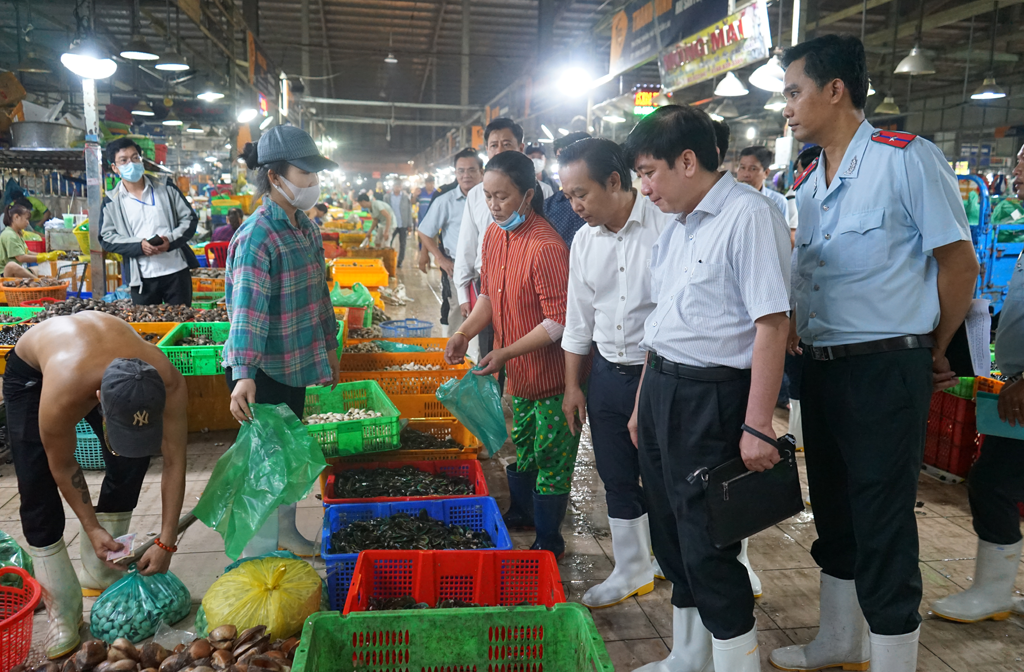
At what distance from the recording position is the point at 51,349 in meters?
2.41

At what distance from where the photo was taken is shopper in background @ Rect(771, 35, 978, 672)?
1.92m

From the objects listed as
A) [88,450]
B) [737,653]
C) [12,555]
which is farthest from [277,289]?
[88,450]

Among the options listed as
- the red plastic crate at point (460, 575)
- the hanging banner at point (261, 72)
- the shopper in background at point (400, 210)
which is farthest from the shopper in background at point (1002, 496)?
the shopper in background at point (400, 210)

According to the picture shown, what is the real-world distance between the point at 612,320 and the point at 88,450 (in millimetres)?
3588

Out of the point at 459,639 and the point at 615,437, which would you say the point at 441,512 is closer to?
the point at 615,437

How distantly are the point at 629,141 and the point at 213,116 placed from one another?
13.9 meters

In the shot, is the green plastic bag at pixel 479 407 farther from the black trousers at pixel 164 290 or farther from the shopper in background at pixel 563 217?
the black trousers at pixel 164 290

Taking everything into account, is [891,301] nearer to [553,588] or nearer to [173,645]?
[553,588]

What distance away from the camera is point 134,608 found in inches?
99.5

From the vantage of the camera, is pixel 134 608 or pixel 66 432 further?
pixel 134 608

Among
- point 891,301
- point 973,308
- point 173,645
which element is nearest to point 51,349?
point 173,645

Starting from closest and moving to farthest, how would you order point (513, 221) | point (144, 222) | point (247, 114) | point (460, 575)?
1. point (460, 575)
2. point (513, 221)
3. point (144, 222)
4. point (247, 114)

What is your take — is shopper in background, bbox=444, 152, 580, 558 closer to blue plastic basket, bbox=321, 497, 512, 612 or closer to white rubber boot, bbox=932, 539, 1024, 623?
blue plastic basket, bbox=321, 497, 512, 612

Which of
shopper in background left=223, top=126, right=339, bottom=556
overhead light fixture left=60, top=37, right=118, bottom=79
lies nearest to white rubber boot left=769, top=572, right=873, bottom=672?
shopper in background left=223, top=126, right=339, bottom=556
